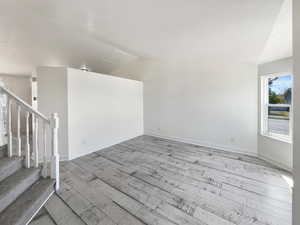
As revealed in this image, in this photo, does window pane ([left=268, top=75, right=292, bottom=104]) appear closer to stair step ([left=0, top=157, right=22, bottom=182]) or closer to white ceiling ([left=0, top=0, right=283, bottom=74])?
white ceiling ([left=0, top=0, right=283, bottom=74])

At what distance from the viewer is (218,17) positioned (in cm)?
208

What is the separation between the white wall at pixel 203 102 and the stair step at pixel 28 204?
3.72 meters

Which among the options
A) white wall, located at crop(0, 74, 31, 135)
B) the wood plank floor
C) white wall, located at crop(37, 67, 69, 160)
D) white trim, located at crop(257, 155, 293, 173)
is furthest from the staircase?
white wall, located at crop(0, 74, 31, 135)

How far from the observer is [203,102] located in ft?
13.7

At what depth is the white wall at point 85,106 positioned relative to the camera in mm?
2943

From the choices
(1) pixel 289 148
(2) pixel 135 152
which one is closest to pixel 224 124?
(1) pixel 289 148

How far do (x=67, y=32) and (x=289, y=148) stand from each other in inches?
215

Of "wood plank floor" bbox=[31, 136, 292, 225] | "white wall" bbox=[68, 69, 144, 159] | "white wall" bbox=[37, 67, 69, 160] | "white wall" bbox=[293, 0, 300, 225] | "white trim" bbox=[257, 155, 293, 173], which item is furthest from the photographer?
"white wall" bbox=[68, 69, 144, 159]

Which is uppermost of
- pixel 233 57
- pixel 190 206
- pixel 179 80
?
pixel 233 57

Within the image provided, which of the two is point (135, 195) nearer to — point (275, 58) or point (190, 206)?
point (190, 206)

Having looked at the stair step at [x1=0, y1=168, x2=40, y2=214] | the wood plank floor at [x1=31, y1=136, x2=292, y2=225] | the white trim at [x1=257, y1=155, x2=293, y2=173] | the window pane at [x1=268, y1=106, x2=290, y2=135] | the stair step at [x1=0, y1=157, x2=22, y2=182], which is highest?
the window pane at [x1=268, y1=106, x2=290, y2=135]

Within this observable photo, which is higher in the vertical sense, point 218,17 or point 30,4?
point 30,4

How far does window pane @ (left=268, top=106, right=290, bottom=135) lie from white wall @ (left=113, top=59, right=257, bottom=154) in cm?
30

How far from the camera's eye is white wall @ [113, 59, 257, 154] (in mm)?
3500
